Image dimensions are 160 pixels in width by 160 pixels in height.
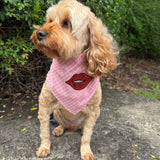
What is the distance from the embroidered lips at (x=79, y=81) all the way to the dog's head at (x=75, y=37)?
12cm

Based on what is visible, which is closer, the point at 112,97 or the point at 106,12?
the point at 106,12

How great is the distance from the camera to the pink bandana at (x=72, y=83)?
2215 millimetres

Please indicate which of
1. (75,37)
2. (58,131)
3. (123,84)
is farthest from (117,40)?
(75,37)

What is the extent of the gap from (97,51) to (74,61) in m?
0.29

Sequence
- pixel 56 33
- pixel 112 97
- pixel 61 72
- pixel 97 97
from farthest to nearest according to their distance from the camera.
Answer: pixel 112 97 < pixel 97 97 < pixel 61 72 < pixel 56 33

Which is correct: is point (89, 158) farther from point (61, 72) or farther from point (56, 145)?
point (61, 72)

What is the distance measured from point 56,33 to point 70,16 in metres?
0.24

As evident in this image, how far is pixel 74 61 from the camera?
7.20 feet

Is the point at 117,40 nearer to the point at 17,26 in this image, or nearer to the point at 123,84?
the point at 123,84

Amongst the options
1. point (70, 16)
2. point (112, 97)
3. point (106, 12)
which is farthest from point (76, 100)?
point (106, 12)

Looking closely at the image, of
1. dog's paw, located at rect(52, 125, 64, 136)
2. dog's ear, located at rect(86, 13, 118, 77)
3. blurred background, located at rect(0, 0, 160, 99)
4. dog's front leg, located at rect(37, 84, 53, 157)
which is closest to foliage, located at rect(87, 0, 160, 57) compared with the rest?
blurred background, located at rect(0, 0, 160, 99)

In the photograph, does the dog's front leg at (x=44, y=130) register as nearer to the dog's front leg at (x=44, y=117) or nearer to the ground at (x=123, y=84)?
the dog's front leg at (x=44, y=117)

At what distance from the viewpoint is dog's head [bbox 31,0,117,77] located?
73.4 inches

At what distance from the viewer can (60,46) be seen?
74.3 inches
